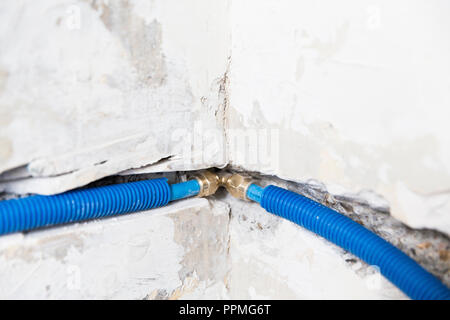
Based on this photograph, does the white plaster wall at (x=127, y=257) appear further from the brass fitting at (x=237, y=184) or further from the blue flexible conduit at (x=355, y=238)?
the blue flexible conduit at (x=355, y=238)

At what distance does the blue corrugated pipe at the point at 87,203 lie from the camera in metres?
0.68

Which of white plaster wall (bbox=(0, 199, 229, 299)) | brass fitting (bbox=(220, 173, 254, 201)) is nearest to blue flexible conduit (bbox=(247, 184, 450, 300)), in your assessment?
brass fitting (bbox=(220, 173, 254, 201))

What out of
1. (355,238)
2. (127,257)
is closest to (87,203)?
(127,257)

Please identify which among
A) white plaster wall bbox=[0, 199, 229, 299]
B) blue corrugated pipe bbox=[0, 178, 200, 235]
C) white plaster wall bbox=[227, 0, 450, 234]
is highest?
white plaster wall bbox=[227, 0, 450, 234]

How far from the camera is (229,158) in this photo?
929mm

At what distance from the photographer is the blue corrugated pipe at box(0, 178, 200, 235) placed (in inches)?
26.7

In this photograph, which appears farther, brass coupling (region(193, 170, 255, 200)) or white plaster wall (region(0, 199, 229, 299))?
brass coupling (region(193, 170, 255, 200))

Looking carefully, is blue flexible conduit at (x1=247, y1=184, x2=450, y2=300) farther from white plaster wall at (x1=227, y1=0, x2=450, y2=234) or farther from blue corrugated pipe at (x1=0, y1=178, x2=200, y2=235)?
blue corrugated pipe at (x1=0, y1=178, x2=200, y2=235)

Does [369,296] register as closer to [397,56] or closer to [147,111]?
[397,56]

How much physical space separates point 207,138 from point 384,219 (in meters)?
0.38

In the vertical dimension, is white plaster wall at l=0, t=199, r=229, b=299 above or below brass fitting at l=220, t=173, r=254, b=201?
below

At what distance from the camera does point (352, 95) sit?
0.71 m

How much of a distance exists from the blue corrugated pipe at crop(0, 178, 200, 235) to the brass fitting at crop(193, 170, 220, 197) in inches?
1.0
